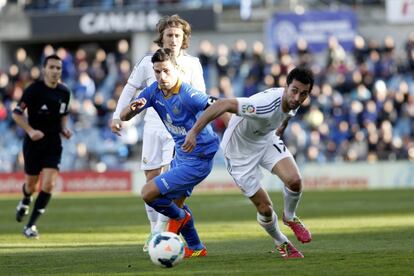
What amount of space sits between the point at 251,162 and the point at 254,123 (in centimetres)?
50

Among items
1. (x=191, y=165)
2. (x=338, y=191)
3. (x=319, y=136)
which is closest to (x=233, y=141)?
(x=191, y=165)

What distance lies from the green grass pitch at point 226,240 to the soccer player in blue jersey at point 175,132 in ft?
2.22

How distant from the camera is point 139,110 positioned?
11.2 m

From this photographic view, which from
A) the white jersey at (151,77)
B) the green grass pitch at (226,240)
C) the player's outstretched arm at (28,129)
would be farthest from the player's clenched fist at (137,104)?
the player's outstretched arm at (28,129)

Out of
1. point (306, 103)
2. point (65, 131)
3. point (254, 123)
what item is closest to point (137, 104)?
point (254, 123)

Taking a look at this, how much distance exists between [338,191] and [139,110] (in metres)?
18.9

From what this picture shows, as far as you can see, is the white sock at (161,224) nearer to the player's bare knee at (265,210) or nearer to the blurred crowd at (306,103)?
the player's bare knee at (265,210)

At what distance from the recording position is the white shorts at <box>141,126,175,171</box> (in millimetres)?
12898

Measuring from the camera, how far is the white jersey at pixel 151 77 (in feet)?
41.5

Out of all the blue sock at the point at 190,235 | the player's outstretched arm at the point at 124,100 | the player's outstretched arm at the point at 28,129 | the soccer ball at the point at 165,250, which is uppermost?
the player's outstretched arm at the point at 124,100

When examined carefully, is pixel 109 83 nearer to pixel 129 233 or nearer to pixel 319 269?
pixel 129 233

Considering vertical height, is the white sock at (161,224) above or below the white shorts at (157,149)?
below

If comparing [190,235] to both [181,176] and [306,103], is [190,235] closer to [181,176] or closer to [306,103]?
[181,176]

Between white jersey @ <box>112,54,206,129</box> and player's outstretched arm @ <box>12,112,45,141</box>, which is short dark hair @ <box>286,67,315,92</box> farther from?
player's outstretched arm @ <box>12,112,45,141</box>
